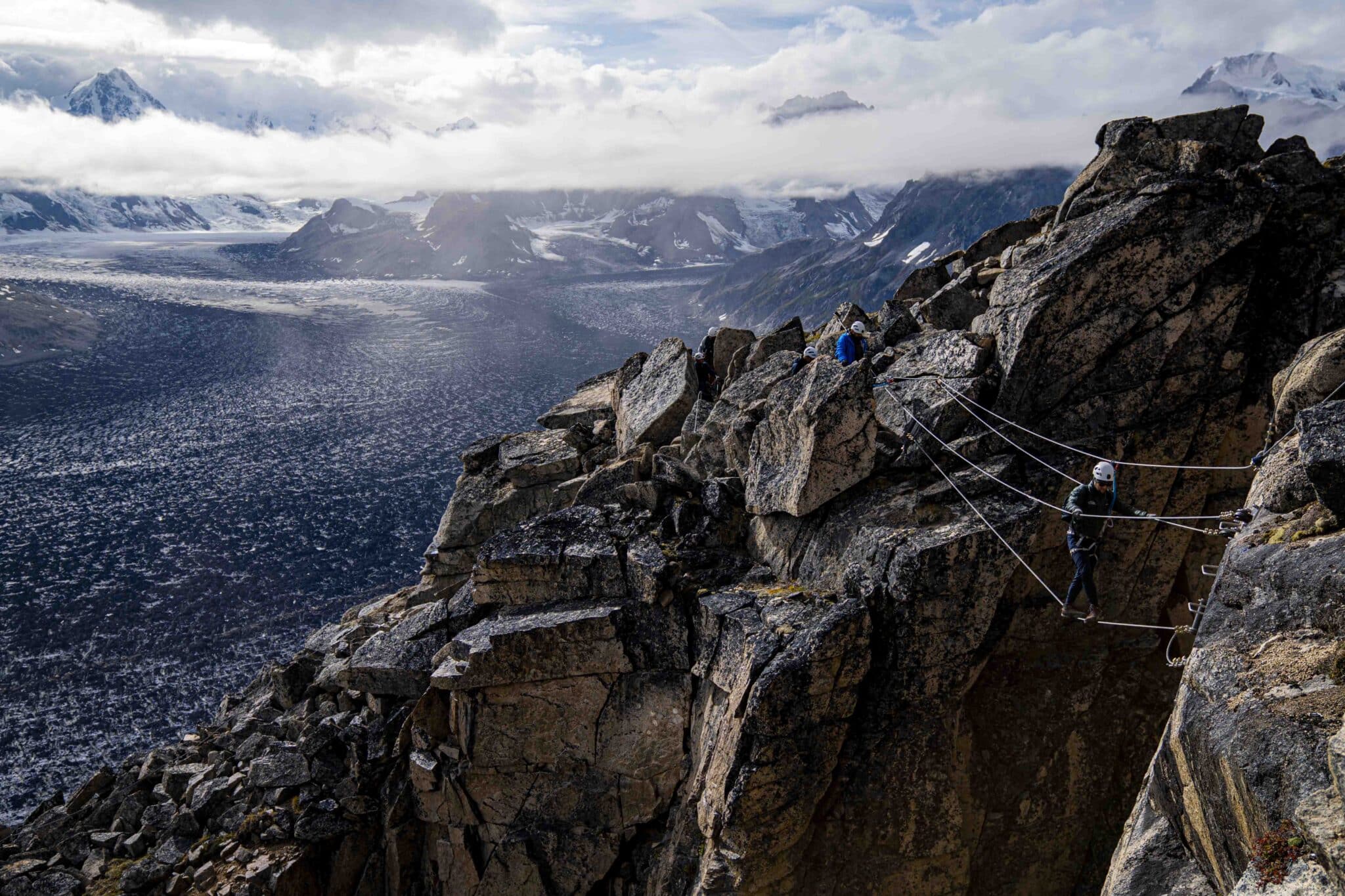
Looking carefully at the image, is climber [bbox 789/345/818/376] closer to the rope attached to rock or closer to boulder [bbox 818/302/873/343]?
boulder [bbox 818/302/873/343]

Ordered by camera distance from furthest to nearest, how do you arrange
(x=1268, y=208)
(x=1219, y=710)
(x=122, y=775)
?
1. (x=122, y=775)
2. (x=1268, y=208)
3. (x=1219, y=710)

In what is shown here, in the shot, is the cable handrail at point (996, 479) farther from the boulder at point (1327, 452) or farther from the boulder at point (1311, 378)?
the boulder at point (1327, 452)

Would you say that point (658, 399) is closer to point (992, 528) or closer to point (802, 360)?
point (802, 360)

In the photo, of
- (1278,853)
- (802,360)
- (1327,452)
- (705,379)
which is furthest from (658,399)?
(1278,853)

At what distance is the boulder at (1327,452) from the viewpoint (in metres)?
13.2

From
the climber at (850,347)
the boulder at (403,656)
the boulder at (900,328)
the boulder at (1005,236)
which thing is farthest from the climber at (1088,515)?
the boulder at (403,656)

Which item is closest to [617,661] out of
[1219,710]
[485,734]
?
[485,734]

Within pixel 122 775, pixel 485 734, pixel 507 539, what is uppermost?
pixel 507 539

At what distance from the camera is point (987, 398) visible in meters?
23.6

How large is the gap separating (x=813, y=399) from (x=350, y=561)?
10694 centimetres

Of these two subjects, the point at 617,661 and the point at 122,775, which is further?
the point at 122,775

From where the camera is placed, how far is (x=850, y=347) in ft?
85.6

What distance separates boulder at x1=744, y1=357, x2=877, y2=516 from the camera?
23031 mm

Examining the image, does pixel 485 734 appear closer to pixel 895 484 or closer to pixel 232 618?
pixel 895 484
